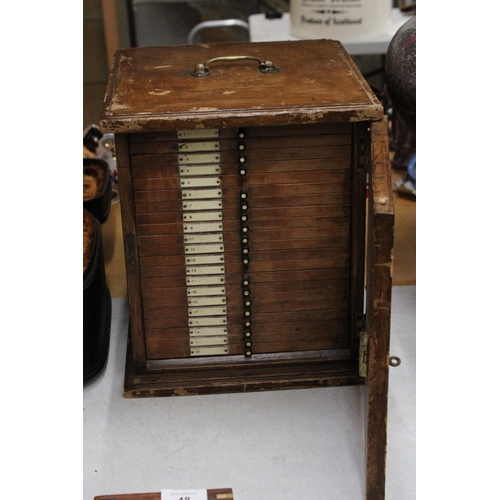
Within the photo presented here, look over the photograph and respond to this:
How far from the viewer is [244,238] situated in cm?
163

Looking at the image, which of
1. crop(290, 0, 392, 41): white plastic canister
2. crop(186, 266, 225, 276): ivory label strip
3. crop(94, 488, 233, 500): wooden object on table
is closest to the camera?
crop(94, 488, 233, 500): wooden object on table

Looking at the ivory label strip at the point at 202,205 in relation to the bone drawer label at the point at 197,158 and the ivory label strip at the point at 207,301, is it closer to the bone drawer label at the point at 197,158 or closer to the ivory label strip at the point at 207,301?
the bone drawer label at the point at 197,158

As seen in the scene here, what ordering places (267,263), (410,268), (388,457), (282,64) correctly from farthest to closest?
(410,268) < (282,64) < (267,263) < (388,457)

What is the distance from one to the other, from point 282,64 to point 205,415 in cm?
76

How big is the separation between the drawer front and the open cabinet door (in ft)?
0.68

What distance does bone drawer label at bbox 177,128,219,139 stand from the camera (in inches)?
61.1

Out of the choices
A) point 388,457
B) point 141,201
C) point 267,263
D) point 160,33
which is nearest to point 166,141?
point 141,201

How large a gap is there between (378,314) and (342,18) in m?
1.34

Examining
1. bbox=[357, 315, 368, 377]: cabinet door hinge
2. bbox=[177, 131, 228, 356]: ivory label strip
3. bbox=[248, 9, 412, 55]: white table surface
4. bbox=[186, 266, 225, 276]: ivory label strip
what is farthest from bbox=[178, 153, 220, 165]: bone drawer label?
bbox=[248, 9, 412, 55]: white table surface

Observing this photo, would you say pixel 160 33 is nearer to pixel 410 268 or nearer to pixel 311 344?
pixel 410 268

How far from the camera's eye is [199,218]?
1613mm

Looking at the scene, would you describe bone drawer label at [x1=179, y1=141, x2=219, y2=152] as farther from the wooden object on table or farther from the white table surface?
the white table surface

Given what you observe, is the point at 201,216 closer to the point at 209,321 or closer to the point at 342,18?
the point at 209,321

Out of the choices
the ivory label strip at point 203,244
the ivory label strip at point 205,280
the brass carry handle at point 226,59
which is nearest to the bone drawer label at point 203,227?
the ivory label strip at point 203,244
